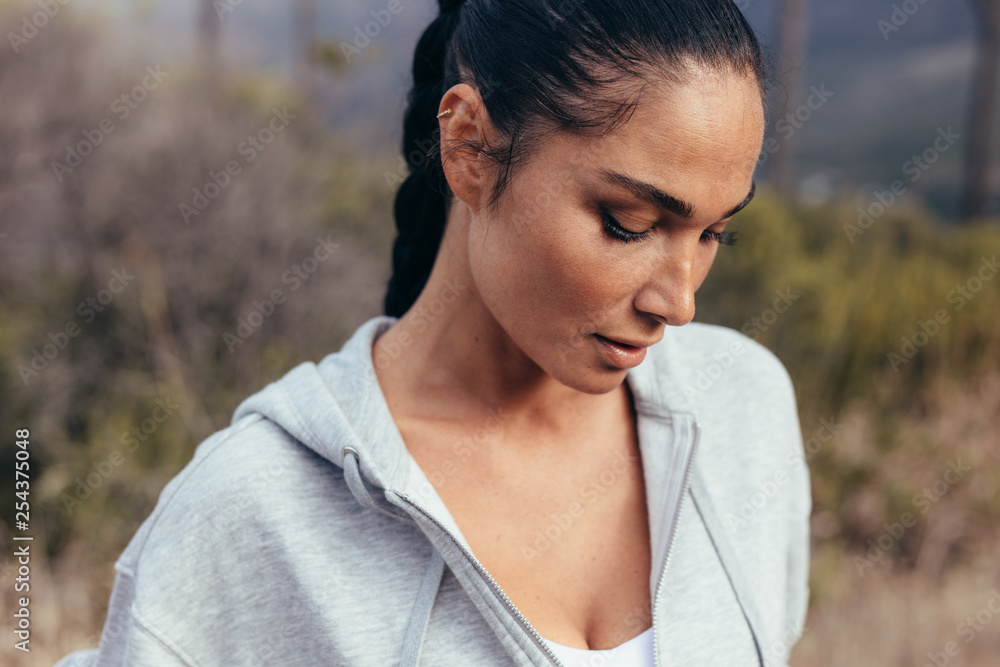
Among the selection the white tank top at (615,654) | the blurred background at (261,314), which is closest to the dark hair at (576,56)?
the white tank top at (615,654)

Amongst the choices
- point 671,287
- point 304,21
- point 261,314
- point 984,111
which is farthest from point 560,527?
point 304,21

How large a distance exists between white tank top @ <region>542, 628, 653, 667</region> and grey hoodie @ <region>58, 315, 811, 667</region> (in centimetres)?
3

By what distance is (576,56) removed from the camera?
1.36m

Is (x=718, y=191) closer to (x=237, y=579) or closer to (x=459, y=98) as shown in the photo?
(x=459, y=98)

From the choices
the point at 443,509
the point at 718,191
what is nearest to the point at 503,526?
the point at 443,509

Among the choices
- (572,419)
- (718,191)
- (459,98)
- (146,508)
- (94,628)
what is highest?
(459,98)

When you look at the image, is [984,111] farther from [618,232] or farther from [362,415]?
[362,415]

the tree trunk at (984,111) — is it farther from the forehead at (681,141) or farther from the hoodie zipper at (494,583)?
the hoodie zipper at (494,583)

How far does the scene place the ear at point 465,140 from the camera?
146 centimetres

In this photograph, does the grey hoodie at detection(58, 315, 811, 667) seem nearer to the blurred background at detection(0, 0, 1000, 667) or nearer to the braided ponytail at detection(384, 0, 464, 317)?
the braided ponytail at detection(384, 0, 464, 317)

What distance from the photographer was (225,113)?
626 cm

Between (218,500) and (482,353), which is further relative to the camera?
(482,353)

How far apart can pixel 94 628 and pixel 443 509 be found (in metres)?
2.48

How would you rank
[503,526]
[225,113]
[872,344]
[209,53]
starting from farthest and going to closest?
[209,53] → [225,113] → [872,344] → [503,526]
